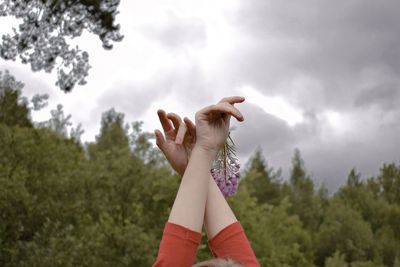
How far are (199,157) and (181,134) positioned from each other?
0.10 m

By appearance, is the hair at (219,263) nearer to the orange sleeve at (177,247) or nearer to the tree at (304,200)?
the orange sleeve at (177,247)

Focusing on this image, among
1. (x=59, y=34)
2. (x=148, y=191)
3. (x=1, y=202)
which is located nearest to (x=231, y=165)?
(x=59, y=34)

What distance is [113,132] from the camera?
46031mm

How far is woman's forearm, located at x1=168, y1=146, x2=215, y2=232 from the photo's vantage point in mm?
1780

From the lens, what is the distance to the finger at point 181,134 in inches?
74.3

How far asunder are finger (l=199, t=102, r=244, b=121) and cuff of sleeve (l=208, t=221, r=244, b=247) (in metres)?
0.33

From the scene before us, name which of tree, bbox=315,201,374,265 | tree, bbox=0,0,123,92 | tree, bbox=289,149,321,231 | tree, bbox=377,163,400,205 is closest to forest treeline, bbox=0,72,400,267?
tree, bbox=0,0,123,92

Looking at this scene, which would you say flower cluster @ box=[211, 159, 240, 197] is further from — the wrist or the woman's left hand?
the wrist

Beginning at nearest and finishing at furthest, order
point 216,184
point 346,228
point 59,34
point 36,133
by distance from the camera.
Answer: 1. point 216,184
2. point 59,34
3. point 36,133
4. point 346,228

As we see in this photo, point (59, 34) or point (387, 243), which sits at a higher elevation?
point (387, 243)

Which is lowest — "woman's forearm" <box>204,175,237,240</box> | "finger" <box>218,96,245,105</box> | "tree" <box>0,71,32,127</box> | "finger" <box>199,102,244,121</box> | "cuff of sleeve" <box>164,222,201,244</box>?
"cuff of sleeve" <box>164,222,201,244</box>

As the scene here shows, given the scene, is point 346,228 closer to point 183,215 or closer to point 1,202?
point 1,202

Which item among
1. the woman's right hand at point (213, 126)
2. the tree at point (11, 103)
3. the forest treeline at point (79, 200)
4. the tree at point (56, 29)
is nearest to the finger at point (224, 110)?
the woman's right hand at point (213, 126)

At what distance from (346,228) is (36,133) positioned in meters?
35.7
